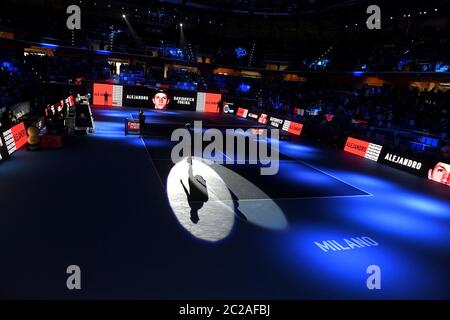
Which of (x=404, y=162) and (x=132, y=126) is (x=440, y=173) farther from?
(x=132, y=126)

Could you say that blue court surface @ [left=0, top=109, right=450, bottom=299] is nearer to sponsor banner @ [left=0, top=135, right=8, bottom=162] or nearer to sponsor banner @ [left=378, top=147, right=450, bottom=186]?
sponsor banner @ [left=0, top=135, right=8, bottom=162]

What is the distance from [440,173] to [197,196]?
12.2 meters

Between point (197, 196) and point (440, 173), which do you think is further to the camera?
point (440, 173)

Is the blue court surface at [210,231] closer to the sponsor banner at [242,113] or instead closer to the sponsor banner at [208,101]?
the sponsor banner at [242,113]

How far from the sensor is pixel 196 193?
12703mm

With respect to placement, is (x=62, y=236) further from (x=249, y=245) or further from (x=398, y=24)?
(x=398, y=24)

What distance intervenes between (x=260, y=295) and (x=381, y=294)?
98.6 inches

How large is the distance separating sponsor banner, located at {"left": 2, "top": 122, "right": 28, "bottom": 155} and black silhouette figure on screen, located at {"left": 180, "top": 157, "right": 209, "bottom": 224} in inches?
306

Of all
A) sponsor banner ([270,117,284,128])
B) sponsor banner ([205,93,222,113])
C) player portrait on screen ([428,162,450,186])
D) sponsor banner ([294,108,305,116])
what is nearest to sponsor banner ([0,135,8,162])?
player portrait on screen ([428,162,450,186])

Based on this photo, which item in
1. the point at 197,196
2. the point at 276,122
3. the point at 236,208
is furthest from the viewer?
the point at 276,122

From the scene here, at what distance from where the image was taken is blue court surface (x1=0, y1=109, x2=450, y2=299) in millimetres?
7285

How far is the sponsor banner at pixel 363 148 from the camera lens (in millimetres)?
21531

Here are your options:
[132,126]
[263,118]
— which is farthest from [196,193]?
[263,118]

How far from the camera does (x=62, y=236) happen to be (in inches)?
342
